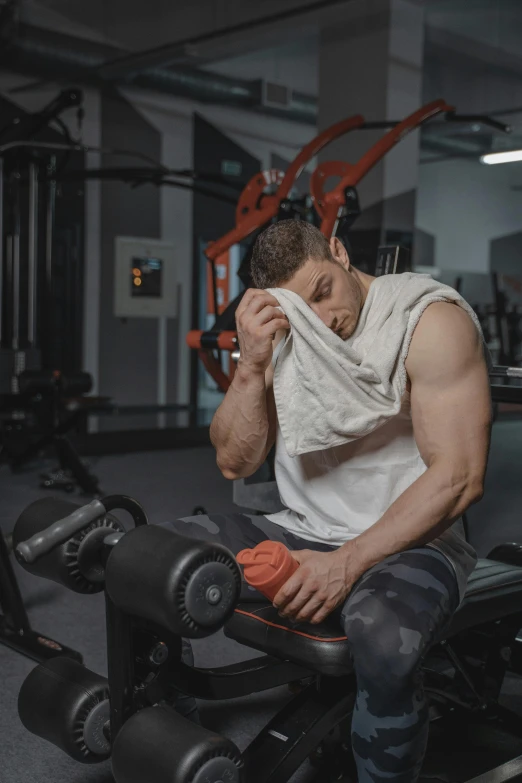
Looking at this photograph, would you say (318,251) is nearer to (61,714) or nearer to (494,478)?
(61,714)

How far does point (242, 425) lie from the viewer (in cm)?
155

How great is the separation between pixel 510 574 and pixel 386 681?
53 centimetres

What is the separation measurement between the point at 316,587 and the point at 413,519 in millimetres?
191

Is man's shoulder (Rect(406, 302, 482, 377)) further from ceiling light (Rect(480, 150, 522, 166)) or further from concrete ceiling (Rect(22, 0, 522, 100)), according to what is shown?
ceiling light (Rect(480, 150, 522, 166))

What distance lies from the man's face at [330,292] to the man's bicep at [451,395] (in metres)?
0.15

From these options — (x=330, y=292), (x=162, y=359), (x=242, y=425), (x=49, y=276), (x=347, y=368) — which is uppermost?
(x=49, y=276)

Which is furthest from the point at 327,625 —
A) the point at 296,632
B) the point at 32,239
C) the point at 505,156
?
the point at 505,156

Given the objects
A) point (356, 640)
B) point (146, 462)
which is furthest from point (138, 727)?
point (146, 462)

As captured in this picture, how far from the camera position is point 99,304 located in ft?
25.1

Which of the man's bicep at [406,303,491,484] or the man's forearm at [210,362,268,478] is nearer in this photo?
the man's bicep at [406,303,491,484]

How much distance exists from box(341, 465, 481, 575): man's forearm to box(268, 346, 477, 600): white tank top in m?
0.12

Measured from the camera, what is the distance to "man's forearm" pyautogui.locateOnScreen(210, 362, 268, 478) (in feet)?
4.95

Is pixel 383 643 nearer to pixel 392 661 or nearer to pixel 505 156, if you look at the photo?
pixel 392 661

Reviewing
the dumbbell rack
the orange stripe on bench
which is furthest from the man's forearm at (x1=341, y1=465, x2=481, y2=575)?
the dumbbell rack
